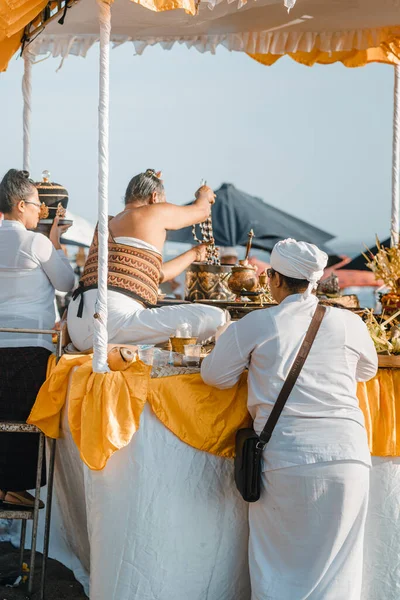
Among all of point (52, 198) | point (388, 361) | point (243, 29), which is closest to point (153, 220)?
point (52, 198)

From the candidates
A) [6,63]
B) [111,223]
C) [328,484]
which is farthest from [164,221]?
[328,484]

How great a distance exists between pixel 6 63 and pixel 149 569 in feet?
9.36

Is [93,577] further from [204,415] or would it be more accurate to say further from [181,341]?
[181,341]

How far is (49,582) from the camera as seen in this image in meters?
4.11

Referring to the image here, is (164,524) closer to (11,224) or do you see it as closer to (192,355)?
(192,355)

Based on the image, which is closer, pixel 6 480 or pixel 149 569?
pixel 149 569

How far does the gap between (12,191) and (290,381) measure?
1.91m

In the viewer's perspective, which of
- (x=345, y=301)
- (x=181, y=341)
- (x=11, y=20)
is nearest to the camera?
(x=11, y=20)

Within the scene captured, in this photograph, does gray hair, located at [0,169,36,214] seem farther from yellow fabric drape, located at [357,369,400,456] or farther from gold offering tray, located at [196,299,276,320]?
yellow fabric drape, located at [357,369,400,456]

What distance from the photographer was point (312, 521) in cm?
314

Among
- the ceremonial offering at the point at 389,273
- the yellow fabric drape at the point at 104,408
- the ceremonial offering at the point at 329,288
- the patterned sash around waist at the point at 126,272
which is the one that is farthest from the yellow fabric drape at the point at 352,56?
the yellow fabric drape at the point at 104,408

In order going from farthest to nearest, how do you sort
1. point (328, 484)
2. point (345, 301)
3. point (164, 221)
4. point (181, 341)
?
point (345, 301) < point (164, 221) < point (181, 341) < point (328, 484)

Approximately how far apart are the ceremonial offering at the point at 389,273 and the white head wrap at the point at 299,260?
1561 mm

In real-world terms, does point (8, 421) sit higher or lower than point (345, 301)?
lower
